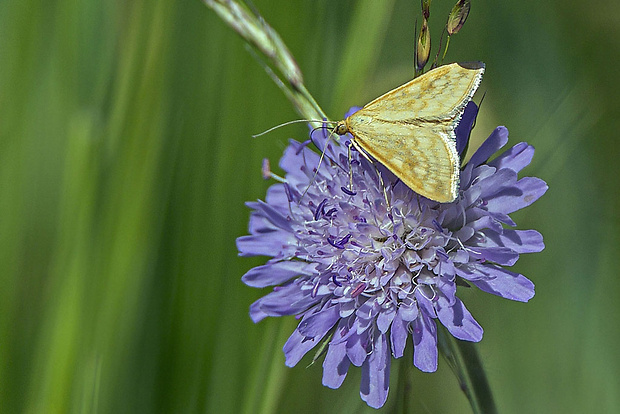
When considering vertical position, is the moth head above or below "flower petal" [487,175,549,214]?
above

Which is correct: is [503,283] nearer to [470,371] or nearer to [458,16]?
[470,371]

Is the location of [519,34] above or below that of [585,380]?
above

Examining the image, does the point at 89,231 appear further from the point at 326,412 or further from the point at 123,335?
the point at 326,412

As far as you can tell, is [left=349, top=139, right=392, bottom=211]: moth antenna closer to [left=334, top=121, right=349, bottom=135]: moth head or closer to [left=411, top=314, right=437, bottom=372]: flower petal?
[left=334, top=121, right=349, bottom=135]: moth head

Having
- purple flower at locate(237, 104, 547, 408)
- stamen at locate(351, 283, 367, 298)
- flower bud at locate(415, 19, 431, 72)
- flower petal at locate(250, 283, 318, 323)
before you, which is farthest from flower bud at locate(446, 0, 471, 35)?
flower petal at locate(250, 283, 318, 323)

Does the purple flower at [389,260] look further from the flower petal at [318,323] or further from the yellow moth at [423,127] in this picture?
the yellow moth at [423,127]

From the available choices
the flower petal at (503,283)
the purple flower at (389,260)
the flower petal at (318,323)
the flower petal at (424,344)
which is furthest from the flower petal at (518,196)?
the flower petal at (318,323)

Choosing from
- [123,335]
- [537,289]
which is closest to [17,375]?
[123,335]
